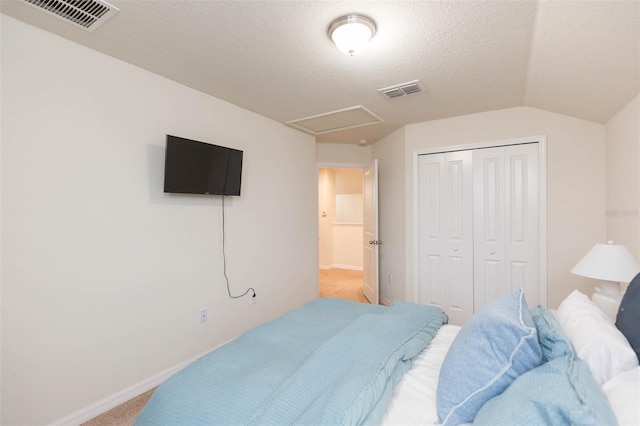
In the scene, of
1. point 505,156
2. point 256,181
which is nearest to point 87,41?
point 256,181

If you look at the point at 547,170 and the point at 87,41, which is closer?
the point at 87,41

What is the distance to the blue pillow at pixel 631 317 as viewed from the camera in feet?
3.66

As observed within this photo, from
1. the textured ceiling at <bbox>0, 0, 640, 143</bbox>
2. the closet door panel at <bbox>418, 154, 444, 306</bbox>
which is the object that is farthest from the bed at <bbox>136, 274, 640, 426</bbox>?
the closet door panel at <bbox>418, 154, 444, 306</bbox>

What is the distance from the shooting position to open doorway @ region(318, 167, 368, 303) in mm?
6765

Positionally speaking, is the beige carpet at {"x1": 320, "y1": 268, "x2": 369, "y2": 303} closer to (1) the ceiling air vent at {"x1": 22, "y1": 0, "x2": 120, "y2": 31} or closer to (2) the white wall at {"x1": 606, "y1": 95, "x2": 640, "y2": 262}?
(2) the white wall at {"x1": 606, "y1": 95, "x2": 640, "y2": 262}

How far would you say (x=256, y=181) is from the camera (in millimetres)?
3225

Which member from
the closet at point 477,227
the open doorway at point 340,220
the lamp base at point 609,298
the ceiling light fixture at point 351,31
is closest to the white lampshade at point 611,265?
the lamp base at point 609,298

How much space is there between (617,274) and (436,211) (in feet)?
5.86

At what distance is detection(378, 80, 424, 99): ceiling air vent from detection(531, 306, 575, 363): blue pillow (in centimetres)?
190

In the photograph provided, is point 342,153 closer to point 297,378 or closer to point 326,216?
point 326,216

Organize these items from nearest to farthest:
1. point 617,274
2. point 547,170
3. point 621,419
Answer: point 621,419, point 617,274, point 547,170

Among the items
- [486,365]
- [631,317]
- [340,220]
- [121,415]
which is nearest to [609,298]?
[631,317]

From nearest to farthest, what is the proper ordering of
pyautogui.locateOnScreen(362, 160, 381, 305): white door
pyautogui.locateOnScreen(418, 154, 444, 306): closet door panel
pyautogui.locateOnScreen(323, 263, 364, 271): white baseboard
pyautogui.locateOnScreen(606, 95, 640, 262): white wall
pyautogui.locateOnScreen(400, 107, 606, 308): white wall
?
pyautogui.locateOnScreen(606, 95, 640, 262): white wall
pyautogui.locateOnScreen(400, 107, 606, 308): white wall
pyautogui.locateOnScreen(418, 154, 444, 306): closet door panel
pyautogui.locateOnScreen(362, 160, 381, 305): white door
pyautogui.locateOnScreen(323, 263, 364, 271): white baseboard

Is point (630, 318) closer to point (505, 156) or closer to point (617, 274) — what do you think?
point (617, 274)
